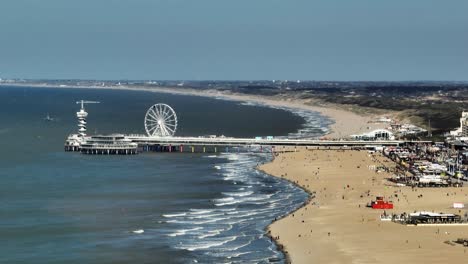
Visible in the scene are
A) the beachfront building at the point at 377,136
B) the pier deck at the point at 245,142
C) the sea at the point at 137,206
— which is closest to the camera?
the sea at the point at 137,206

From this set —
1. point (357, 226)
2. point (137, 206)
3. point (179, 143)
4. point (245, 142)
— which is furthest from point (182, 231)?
point (179, 143)

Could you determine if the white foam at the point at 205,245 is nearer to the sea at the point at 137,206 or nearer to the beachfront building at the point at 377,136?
the sea at the point at 137,206

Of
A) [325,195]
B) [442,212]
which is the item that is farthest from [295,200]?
[442,212]

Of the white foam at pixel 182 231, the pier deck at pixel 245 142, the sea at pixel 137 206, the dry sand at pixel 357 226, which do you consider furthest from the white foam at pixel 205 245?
the pier deck at pixel 245 142

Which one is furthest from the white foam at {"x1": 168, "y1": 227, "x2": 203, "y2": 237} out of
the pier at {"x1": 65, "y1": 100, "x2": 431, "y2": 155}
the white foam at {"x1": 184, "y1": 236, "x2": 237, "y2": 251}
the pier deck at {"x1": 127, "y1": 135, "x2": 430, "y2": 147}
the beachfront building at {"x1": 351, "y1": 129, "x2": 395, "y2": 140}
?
the beachfront building at {"x1": 351, "y1": 129, "x2": 395, "y2": 140}

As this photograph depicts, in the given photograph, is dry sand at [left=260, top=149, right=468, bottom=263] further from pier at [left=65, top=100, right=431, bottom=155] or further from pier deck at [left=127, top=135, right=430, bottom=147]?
pier at [left=65, top=100, right=431, bottom=155]

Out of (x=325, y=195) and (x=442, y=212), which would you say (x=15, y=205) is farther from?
(x=442, y=212)

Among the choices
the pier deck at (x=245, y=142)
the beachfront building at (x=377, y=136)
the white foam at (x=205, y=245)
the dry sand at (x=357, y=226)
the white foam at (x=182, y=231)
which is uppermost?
the beachfront building at (x=377, y=136)

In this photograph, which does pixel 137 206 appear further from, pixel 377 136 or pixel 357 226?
pixel 377 136
